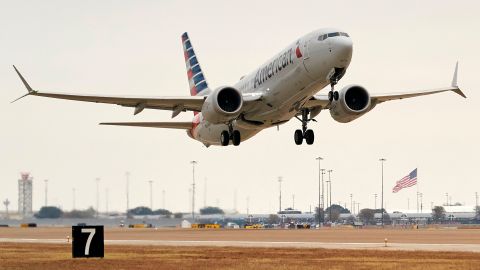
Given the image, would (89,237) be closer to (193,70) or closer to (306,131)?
(306,131)

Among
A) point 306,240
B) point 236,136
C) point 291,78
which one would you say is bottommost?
point 306,240

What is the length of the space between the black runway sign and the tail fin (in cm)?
3825

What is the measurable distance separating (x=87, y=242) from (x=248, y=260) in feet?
29.5

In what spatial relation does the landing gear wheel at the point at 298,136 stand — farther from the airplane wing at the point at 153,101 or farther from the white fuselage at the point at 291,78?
the airplane wing at the point at 153,101

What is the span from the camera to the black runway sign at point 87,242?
1913 inches

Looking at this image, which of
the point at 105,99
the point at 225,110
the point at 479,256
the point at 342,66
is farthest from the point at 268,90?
the point at 479,256

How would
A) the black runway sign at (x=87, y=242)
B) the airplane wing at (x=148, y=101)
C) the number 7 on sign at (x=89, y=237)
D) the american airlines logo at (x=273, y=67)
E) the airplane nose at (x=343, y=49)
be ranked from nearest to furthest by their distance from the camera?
the number 7 on sign at (x=89, y=237) → the black runway sign at (x=87, y=242) → the airplane nose at (x=343, y=49) → the american airlines logo at (x=273, y=67) → the airplane wing at (x=148, y=101)

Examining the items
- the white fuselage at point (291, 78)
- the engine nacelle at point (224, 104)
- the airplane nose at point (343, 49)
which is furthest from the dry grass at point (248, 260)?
the airplane nose at point (343, 49)

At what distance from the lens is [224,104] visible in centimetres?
6266

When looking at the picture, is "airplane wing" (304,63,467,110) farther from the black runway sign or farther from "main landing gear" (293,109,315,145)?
the black runway sign

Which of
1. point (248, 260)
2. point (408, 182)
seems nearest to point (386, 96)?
point (248, 260)

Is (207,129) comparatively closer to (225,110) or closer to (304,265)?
(225,110)

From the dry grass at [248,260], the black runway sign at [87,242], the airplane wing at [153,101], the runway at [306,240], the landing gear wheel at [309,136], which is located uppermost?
the airplane wing at [153,101]

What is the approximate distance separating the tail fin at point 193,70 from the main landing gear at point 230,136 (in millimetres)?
16255
